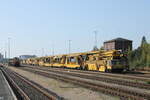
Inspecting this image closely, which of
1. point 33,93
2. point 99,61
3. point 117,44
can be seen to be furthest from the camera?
point 117,44

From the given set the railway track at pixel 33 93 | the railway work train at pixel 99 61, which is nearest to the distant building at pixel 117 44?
the railway work train at pixel 99 61

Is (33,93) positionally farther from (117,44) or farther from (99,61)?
(117,44)

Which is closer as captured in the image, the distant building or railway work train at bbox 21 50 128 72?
railway work train at bbox 21 50 128 72

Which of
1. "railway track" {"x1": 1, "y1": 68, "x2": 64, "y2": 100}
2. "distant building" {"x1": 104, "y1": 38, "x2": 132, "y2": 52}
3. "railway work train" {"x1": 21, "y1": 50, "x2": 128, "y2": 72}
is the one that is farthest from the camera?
"distant building" {"x1": 104, "y1": 38, "x2": 132, "y2": 52}

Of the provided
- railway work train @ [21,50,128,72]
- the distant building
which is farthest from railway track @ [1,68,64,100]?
the distant building

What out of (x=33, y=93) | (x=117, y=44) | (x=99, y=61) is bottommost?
(x=33, y=93)

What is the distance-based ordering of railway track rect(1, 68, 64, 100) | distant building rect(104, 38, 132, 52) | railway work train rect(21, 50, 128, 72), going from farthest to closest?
distant building rect(104, 38, 132, 52), railway work train rect(21, 50, 128, 72), railway track rect(1, 68, 64, 100)

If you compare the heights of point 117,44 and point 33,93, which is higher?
point 117,44

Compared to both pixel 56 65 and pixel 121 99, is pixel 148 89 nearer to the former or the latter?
pixel 121 99

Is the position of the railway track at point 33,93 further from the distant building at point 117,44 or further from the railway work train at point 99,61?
the distant building at point 117,44

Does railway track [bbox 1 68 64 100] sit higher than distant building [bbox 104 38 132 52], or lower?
lower

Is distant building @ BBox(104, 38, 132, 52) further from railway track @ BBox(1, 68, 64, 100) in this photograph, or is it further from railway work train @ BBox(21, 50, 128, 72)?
railway track @ BBox(1, 68, 64, 100)

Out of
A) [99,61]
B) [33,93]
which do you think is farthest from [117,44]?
[33,93]

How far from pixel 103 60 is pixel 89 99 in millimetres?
21323
